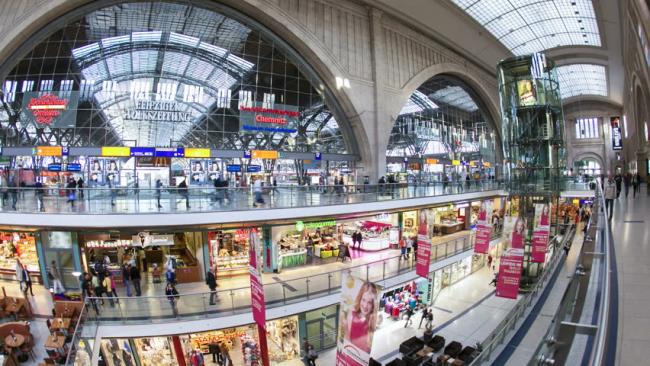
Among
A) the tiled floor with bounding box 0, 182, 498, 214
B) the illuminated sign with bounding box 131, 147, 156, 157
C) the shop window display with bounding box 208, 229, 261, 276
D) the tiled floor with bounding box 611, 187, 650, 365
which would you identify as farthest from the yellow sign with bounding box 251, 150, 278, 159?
the tiled floor with bounding box 611, 187, 650, 365

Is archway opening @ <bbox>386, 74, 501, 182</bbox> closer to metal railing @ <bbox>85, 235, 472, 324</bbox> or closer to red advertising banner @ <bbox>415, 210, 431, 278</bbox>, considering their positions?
red advertising banner @ <bbox>415, 210, 431, 278</bbox>

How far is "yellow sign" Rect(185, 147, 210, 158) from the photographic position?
22.1 metres

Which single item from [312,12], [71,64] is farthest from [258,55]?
[71,64]

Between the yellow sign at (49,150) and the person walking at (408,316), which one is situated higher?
the yellow sign at (49,150)

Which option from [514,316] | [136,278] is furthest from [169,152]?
[514,316]

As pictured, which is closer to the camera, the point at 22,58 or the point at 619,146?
the point at 22,58

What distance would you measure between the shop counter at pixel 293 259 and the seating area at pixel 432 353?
6.32 meters

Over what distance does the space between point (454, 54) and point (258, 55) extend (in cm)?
2428

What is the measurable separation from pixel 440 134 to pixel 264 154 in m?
23.0

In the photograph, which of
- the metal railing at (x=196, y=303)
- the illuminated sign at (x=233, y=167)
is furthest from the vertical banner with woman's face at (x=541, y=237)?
the illuminated sign at (x=233, y=167)

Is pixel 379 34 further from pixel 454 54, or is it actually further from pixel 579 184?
pixel 579 184

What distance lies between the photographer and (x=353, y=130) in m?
29.5

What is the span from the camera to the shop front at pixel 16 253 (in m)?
16.6

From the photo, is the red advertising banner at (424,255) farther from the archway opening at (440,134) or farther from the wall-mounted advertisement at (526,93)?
the archway opening at (440,134)
